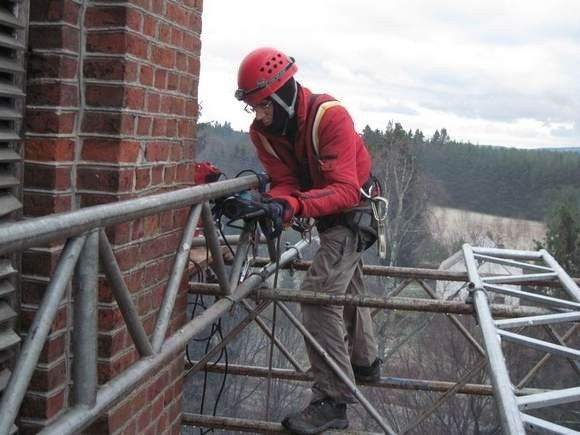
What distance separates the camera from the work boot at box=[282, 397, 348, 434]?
4.07 meters

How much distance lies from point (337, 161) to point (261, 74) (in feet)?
2.06

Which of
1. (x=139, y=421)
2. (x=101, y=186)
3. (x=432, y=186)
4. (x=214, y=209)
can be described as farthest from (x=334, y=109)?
(x=432, y=186)

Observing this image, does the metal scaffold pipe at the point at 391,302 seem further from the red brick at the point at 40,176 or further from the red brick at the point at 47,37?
the red brick at the point at 47,37

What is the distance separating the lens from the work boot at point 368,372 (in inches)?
186

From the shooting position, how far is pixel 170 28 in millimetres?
3102

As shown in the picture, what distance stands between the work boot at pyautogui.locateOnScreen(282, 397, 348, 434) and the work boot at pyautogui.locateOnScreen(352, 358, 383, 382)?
0.56 metres

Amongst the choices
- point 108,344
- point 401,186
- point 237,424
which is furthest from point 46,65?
point 401,186

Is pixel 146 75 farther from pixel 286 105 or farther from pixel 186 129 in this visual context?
pixel 286 105

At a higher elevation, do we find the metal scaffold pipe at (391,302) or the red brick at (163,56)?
the red brick at (163,56)

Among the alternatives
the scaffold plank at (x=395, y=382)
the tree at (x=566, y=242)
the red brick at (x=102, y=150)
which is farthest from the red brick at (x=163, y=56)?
the tree at (x=566, y=242)

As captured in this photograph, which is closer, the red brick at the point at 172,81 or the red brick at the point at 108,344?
the red brick at the point at 108,344

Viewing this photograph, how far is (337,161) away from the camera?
381 cm

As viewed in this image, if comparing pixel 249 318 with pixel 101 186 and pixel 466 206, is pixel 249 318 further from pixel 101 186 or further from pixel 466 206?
pixel 466 206

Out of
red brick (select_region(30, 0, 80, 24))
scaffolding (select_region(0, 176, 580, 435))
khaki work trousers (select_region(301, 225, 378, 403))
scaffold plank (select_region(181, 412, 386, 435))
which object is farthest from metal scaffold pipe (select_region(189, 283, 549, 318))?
red brick (select_region(30, 0, 80, 24))
